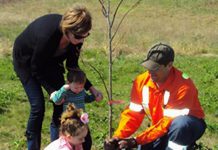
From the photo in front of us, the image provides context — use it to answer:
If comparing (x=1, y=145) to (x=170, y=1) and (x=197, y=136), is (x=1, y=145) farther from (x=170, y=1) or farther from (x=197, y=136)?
(x=170, y=1)

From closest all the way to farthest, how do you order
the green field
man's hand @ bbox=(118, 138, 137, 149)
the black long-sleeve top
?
1. the black long-sleeve top
2. man's hand @ bbox=(118, 138, 137, 149)
3. the green field

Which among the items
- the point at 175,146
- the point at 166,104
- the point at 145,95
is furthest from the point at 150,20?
the point at 175,146

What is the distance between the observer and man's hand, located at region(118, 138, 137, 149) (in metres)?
4.64

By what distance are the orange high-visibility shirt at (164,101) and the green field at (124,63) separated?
0.50m

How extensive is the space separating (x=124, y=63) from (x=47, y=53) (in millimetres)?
8123

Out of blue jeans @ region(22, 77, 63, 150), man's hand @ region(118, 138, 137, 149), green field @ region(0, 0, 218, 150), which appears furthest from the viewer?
green field @ region(0, 0, 218, 150)

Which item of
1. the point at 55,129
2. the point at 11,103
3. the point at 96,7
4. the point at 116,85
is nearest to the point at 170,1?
the point at 96,7

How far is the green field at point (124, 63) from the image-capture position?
678 cm

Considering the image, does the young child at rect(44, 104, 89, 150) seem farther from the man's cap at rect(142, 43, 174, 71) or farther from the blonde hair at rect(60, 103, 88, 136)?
the man's cap at rect(142, 43, 174, 71)

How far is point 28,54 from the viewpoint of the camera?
4715mm

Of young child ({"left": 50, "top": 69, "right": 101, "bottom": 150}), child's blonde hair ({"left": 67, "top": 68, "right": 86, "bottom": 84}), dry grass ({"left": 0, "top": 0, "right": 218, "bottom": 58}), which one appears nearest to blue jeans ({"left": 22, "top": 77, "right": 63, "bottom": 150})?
young child ({"left": 50, "top": 69, "right": 101, "bottom": 150})

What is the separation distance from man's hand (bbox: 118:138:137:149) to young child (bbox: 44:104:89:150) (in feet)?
1.62

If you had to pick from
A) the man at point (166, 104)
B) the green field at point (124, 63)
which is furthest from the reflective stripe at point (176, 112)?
the green field at point (124, 63)

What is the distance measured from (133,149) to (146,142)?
233mm
